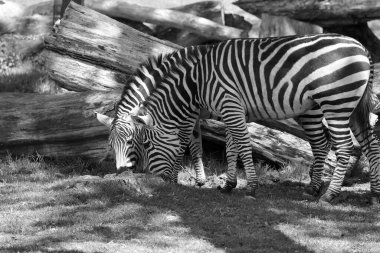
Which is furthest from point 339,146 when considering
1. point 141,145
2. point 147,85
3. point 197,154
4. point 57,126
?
point 57,126

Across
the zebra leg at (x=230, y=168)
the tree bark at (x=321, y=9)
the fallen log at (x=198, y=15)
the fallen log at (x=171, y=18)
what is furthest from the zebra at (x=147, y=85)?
the fallen log at (x=198, y=15)

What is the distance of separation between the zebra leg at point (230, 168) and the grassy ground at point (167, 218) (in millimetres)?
156

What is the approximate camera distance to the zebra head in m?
9.73

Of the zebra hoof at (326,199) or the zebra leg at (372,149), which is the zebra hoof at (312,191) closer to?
the zebra hoof at (326,199)

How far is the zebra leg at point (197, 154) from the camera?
35.5ft

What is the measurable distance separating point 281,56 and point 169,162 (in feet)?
7.64

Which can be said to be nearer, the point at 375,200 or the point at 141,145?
the point at 375,200

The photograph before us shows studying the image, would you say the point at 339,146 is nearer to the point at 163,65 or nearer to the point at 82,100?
the point at 163,65

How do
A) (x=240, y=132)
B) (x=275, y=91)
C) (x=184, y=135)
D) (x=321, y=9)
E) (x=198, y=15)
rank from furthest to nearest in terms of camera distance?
1. (x=198, y=15)
2. (x=321, y=9)
3. (x=184, y=135)
4. (x=240, y=132)
5. (x=275, y=91)

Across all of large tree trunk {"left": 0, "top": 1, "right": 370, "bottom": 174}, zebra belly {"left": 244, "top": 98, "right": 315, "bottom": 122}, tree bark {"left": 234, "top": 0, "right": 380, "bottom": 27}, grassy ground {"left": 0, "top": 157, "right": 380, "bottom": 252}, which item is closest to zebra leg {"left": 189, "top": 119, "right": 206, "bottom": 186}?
grassy ground {"left": 0, "top": 157, "right": 380, "bottom": 252}

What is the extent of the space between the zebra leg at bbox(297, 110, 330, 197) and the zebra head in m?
2.04

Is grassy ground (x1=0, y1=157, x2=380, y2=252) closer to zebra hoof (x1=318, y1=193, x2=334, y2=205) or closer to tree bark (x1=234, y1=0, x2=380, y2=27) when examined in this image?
zebra hoof (x1=318, y1=193, x2=334, y2=205)

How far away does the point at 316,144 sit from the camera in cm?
1037

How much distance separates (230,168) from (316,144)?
55.0 inches
